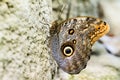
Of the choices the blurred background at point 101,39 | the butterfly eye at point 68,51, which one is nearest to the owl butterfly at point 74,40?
the butterfly eye at point 68,51

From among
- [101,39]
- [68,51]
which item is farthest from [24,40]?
[101,39]

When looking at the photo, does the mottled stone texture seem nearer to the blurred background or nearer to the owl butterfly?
the owl butterfly

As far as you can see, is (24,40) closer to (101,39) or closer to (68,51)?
(68,51)

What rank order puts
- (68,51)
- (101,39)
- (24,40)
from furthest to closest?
(101,39) < (68,51) < (24,40)

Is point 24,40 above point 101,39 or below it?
above

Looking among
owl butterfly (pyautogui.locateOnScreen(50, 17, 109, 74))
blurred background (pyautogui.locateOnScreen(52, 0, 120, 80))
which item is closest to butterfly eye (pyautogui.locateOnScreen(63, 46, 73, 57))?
owl butterfly (pyautogui.locateOnScreen(50, 17, 109, 74))

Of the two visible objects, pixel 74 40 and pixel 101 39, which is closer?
pixel 74 40
